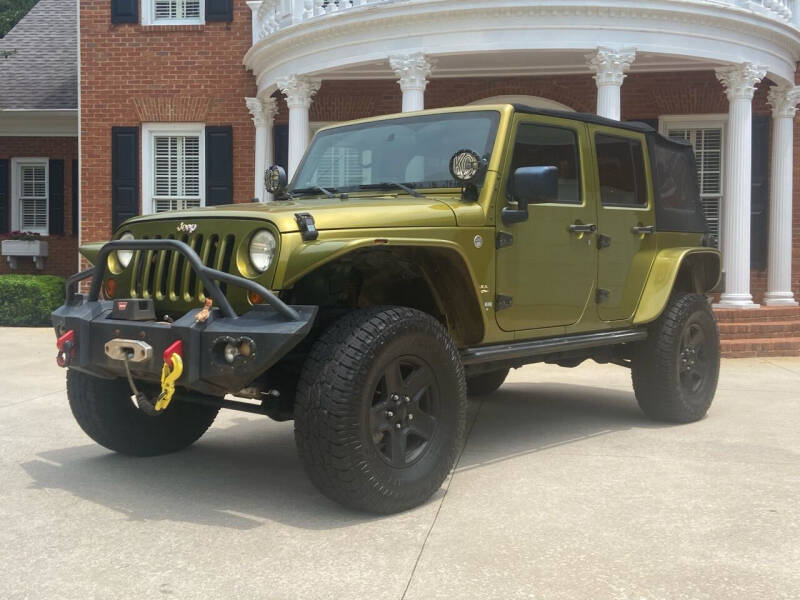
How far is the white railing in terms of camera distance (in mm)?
11227

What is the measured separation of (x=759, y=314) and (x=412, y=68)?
546 centimetres

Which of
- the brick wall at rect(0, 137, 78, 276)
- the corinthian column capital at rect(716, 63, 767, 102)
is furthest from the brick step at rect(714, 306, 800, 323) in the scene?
the brick wall at rect(0, 137, 78, 276)

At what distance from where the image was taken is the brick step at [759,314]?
35.8 ft

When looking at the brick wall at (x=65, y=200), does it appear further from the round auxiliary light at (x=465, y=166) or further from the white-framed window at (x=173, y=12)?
the round auxiliary light at (x=465, y=166)

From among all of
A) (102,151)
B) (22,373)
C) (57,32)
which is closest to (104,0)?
(102,151)

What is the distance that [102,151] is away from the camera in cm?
1424

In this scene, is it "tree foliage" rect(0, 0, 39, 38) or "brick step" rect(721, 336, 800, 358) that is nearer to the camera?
"brick step" rect(721, 336, 800, 358)

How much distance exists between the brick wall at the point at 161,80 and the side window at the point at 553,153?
30.3 feet

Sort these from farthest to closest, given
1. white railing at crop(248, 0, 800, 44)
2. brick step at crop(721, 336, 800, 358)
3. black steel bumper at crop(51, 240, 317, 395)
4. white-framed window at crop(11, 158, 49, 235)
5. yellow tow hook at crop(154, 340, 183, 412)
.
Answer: white-framed window at crop(11, 158, 49, 235) < white railing at crop(248, 0, 800, 44) < brick step at crop(721, 336, 800, 358) < yellow tow hook at crop(154, 340, 183, 412) < black steel bumper at crop(51, 240, 317, 395)

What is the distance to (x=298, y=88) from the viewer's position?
12234 millimetres

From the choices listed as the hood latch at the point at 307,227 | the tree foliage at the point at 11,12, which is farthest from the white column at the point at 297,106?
the tree foliage at the point at 11,12

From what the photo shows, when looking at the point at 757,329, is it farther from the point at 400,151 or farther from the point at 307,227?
the point at 307,227

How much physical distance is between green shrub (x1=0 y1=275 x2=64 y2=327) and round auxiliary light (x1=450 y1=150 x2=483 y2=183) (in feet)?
36.7

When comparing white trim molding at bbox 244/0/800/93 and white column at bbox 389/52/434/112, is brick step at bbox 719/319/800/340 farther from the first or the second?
white column at bbox 389/52/434/112
